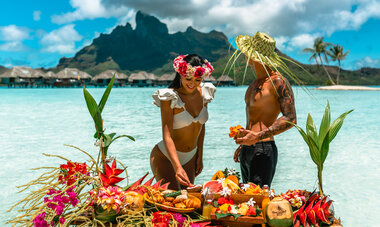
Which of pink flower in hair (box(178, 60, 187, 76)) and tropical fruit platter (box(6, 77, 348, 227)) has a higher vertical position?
pink flower in hair (box(178, 60, 187, 76))

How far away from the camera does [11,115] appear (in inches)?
638

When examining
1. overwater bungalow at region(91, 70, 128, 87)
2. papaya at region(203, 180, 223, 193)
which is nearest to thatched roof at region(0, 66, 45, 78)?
overwater bungalow at region(91, 70, 128, 87)

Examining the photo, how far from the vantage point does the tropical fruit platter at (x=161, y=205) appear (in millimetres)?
1469

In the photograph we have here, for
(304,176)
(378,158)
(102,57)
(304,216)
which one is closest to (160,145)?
(304,216)

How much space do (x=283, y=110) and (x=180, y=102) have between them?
Result: 753 mm

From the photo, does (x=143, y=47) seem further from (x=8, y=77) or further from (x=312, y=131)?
(x=312, y=131)

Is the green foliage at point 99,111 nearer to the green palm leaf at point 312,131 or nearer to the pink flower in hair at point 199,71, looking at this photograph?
the pink flower in hair at point 199,71

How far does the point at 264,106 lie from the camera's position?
91.7 inches

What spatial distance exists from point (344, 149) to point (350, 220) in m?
5.28

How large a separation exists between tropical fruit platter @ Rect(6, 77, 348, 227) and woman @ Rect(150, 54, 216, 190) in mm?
→ 349

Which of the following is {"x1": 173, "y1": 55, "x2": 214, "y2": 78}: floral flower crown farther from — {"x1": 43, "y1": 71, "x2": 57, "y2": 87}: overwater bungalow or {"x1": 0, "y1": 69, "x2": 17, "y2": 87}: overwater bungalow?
{"x1": 43, "y1": 71, "x2": 57, "y2": 87}: overwater bungalow

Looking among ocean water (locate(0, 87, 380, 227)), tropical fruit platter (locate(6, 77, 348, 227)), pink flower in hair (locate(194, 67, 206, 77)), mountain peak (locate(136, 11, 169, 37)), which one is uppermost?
mountain peak (locate(136, 11, 169, 37))

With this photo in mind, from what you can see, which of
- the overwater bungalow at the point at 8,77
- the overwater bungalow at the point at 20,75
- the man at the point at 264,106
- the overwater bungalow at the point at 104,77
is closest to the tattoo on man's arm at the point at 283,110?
the man at the point at 264,106

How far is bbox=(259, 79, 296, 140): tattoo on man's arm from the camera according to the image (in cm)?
217
